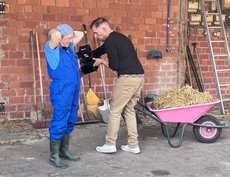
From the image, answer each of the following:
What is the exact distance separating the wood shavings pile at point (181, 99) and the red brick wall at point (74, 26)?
6.57ft

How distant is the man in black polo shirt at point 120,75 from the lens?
5.46 meters

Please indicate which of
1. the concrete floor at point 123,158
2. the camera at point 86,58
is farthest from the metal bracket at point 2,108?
the camera at point 86,58

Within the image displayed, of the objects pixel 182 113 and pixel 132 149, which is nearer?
pixel 132 149

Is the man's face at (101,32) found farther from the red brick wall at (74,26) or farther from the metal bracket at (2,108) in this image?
the metal bracket at (2,108)

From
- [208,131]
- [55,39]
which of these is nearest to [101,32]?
[55,39]

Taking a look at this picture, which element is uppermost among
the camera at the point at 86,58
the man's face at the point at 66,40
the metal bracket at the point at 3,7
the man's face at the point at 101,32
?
the metal bracket at the point at 3,7

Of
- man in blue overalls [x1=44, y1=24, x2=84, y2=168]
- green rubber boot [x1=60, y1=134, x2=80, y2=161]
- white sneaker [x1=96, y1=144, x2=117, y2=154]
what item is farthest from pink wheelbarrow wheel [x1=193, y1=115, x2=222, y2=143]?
man in blue overalls [x1=44, y1=24, x2=84, y2=168]

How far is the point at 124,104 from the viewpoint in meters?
5.61

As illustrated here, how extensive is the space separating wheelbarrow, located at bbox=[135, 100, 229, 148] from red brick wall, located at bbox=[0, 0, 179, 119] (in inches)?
80.6

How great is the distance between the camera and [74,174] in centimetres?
496

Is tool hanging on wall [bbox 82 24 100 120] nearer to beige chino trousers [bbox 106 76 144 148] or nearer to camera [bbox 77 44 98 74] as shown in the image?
beige chino trousers [bbox 106 76 144 148]

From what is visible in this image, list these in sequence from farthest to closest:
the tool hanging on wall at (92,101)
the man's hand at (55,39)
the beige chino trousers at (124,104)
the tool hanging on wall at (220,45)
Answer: the tool hanging on wall at (220,45)
the tool hanging on wall at (92,101)
the beige chino trousers at (124,104)
the man's hand at (55,39)

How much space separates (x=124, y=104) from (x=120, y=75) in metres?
0.40

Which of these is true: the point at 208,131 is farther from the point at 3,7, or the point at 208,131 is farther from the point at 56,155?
the point at 3,7
